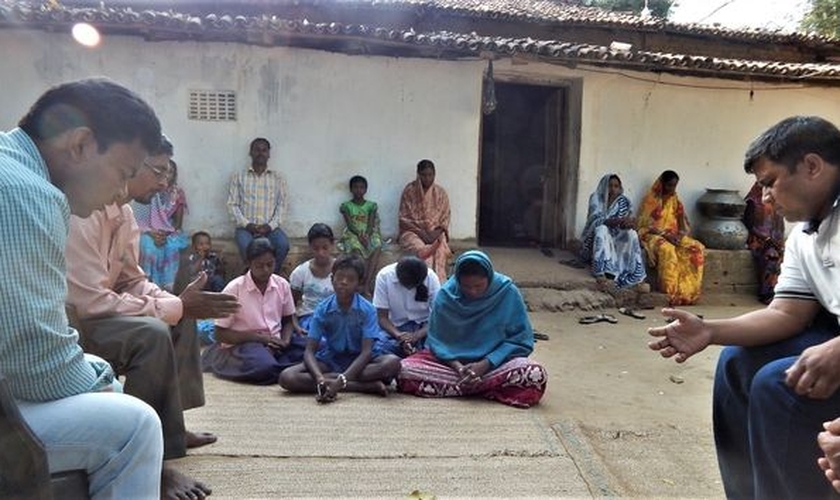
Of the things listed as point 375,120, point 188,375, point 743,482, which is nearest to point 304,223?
point 375,120

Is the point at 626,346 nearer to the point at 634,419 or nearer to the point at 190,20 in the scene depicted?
the point at 634,419

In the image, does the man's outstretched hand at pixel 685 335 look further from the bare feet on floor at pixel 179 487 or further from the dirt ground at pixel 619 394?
the bare feet on floor at pixel 179 487

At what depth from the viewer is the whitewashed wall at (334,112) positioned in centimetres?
675

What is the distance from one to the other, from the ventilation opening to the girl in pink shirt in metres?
3.17

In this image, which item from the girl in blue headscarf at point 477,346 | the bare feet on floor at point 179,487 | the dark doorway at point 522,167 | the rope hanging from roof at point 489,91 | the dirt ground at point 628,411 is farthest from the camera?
the dark doorway at point 522,167

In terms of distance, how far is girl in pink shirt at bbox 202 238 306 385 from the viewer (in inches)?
163

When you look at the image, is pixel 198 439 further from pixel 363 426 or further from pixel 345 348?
pixel 345 348

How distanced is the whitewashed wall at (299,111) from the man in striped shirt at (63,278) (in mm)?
5572

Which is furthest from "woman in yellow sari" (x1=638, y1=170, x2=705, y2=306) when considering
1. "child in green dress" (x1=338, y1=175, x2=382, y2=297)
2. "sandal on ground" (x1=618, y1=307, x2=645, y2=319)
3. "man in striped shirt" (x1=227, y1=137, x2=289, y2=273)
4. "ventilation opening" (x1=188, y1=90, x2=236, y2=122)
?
"ventilation opening" (x1=188, y1=90, x2=236, y2=122)

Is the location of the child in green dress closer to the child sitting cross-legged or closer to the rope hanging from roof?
the rope hanging from roof

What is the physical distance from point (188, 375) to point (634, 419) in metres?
2.57

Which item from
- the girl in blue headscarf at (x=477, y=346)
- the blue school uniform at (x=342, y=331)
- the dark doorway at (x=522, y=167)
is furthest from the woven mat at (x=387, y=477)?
the dark doorway at (x=522, y=167)

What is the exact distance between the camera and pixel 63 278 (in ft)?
4.78

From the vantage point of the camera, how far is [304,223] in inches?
288
